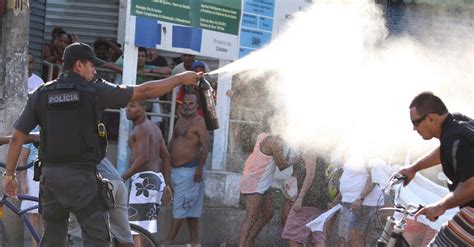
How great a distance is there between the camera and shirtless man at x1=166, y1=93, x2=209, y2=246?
431 inches

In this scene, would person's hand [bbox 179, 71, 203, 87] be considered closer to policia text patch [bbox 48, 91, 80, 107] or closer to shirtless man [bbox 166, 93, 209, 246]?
policia text patch [bbox 48, 91, 80, 107]

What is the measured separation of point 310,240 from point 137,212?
2033 millimetres

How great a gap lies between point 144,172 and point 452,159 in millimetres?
3923

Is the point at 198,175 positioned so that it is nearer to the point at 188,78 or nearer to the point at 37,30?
the point at 37,30

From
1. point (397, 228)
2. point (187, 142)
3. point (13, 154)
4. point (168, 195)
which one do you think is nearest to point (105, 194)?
point (13, 154)

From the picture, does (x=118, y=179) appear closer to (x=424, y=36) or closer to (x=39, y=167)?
(x=39, y=167)

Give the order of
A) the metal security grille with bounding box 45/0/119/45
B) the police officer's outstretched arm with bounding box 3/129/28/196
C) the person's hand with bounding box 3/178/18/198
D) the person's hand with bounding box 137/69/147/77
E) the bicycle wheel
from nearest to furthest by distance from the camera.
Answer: the police officer's outstretched arm with bounding box 3/129/28/196, the person's hand with bounding box 3/178/18/198, the bicycle wheel, the person's hand with bounding box 137/69/147/77, the metal security grille with bounding box 45/0/119/45

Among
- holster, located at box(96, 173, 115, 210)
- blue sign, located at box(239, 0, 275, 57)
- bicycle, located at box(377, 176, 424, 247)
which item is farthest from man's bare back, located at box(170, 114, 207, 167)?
bicycle, located at box(377, 176, 424, 247)

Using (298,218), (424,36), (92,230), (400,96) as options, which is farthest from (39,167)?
(424,36)

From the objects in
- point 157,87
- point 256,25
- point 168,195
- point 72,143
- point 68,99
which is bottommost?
point 168,195

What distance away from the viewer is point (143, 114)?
32.4 ft

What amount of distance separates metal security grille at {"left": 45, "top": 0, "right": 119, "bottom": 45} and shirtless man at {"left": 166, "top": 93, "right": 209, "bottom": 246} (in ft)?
9.92

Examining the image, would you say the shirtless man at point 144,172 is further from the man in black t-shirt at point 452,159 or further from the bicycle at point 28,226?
the man in black t-shirt at point 452,159

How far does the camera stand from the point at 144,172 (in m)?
9.78
